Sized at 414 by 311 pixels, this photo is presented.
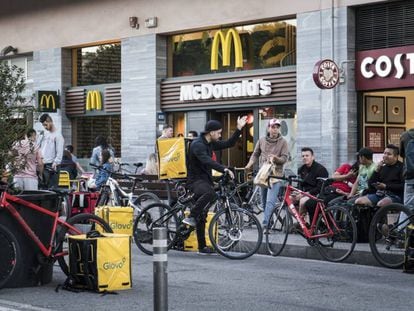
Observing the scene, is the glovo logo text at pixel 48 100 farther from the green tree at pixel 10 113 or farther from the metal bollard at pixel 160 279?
the metal bollard at pixel 160 279

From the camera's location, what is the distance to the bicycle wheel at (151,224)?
41.4 ft

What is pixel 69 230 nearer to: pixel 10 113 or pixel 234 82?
pixel 10 113

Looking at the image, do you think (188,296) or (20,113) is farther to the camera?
(20,113)

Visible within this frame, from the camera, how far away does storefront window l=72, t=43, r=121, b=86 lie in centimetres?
2453

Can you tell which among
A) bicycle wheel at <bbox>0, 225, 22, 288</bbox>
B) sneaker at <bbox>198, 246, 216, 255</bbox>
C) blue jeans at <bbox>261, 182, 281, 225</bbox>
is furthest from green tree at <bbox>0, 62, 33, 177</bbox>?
blue jeans at <bbox>261, 182, 281, 225</bbox>

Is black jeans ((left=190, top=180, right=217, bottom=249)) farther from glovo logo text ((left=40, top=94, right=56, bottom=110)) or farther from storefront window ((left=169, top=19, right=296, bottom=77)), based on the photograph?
glovo logo text ((left=40, top=94, right=56, bottom=110))

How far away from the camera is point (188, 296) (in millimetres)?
9031

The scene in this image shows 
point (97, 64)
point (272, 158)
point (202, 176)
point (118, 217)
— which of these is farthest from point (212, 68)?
point (202, 176)

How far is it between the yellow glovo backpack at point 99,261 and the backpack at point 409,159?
14.6ft

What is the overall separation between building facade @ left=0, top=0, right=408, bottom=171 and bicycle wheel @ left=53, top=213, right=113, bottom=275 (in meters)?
9.59

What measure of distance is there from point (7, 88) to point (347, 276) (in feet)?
15.2

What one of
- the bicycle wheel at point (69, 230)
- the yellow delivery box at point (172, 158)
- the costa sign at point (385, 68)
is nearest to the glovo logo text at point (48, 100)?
the costa sign at point (385, 68)

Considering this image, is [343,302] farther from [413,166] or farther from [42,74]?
[42,74]

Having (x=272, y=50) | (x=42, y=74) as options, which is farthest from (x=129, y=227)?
(x=42, y=74)
